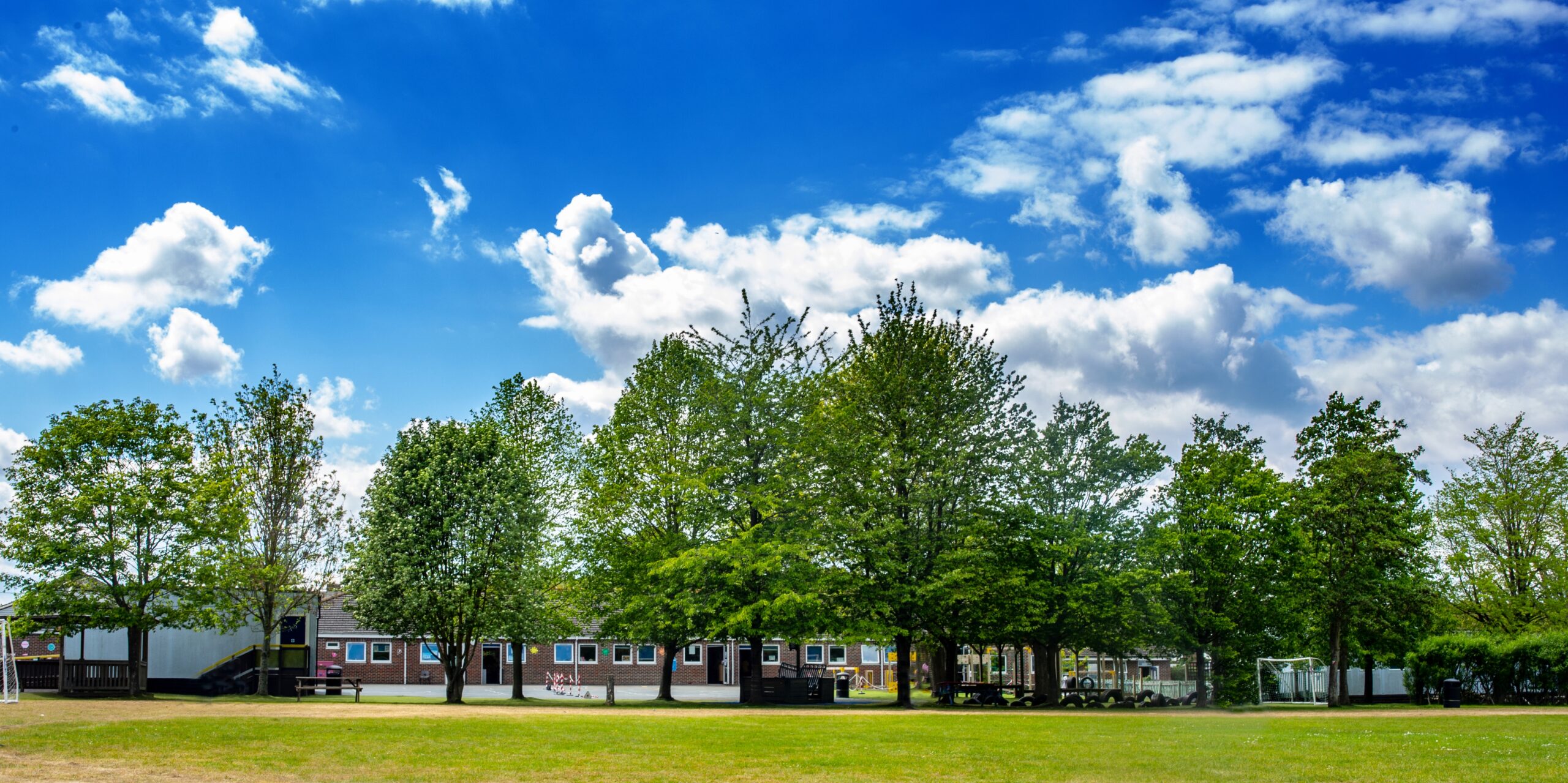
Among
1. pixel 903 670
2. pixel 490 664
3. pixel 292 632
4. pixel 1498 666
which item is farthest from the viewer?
pixel 490 664

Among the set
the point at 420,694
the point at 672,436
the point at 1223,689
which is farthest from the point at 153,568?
the point at 1223,689

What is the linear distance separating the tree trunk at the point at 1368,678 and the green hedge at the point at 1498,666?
61.3 inches

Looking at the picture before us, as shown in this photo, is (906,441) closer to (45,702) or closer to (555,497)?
(555,497)

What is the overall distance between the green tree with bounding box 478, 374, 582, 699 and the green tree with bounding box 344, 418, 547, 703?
0.45 metres

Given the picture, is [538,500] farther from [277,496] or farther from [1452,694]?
[1452,694]

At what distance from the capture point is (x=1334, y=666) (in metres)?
47.2

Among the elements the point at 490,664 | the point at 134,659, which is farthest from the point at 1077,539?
the point at 490,664

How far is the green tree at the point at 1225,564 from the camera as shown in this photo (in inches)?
1720

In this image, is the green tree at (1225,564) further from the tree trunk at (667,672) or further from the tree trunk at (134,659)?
the tree trunk at (134,659)

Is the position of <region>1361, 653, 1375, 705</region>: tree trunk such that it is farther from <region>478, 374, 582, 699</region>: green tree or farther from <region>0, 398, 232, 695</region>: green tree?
<region>0, 398, 232, 695</region>: green tree

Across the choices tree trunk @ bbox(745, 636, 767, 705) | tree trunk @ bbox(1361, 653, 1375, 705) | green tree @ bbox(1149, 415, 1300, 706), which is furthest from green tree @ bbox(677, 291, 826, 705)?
tree trunk @ bbox(1361, 653, 1375, 705)

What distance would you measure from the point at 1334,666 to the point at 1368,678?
611 centimetres

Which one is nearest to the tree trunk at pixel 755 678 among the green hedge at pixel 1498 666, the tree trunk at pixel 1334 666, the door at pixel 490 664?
the tree trunk at pixel 1334 666

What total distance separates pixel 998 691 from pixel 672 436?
15.6m
